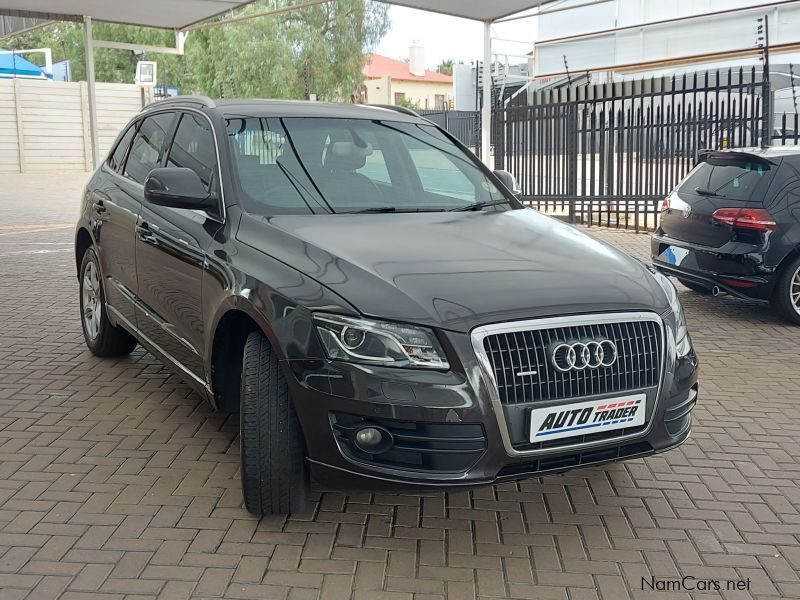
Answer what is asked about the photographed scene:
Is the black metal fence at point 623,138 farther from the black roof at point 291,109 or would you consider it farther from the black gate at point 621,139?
the black roof at point 291,109

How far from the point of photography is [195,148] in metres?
4.84

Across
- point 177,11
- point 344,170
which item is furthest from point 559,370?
point 177,11

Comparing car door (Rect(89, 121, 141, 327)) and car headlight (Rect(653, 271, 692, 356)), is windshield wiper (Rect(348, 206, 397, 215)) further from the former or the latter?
car door (Rect(89, 121, 141, 327))

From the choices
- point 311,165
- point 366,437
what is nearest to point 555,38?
point 311,165

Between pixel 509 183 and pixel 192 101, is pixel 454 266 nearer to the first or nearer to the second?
pixel 509 183

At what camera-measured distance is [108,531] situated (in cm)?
370

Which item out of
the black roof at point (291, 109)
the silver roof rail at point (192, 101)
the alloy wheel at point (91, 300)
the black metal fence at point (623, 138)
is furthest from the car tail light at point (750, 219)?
the black metal fence at point (623, 138)

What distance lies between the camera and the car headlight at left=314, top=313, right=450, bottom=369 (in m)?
3.26

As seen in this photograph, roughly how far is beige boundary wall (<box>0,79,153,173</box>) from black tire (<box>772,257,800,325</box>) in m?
26.5

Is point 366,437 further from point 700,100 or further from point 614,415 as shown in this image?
point 700,100

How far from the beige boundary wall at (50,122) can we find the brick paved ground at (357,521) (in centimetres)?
2628

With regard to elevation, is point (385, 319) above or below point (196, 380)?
above

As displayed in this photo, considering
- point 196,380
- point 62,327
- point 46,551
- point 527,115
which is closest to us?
point 46,551

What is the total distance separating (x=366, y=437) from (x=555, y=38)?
22371 millimetres
